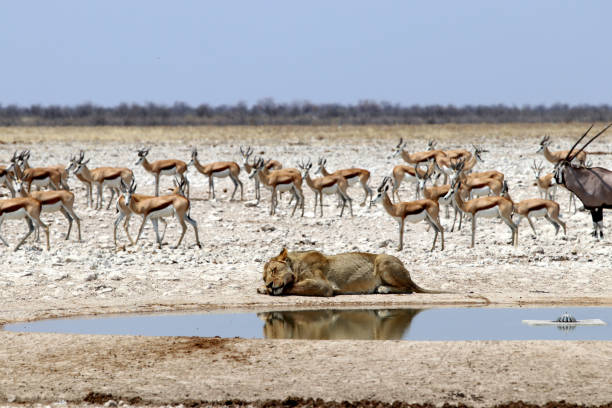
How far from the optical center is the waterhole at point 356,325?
8477 millimetres

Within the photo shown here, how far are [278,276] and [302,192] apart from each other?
10.7 metres

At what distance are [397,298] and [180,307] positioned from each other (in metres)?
2.46

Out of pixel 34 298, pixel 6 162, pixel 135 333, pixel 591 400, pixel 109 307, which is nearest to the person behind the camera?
pixel 591 400

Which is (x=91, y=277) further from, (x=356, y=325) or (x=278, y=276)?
(x=356, y=325)

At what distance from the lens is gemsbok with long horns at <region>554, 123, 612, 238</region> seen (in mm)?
15727

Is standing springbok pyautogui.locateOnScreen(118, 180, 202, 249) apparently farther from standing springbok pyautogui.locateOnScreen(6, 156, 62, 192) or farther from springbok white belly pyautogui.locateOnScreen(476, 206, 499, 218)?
standing springbok pyautogui.locateOnScreen(6, 156, 62, 192)

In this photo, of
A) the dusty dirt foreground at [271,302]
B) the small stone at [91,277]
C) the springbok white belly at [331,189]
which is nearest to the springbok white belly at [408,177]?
the dusty dirt foreground at [271,302]

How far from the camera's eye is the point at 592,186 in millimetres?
15875

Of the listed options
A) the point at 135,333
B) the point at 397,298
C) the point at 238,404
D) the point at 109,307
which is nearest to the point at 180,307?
the point at 109,307

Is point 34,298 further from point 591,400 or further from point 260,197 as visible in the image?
point 260,197

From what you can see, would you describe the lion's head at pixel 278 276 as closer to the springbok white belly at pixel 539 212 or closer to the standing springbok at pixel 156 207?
the standing springbok at pixel 156 207

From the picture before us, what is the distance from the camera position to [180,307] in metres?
9.95

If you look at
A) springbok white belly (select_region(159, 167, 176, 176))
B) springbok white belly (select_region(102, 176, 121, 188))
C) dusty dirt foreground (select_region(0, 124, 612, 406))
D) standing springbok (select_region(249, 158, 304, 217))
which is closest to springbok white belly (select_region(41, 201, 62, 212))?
dusty dirt foreground (select_region(0, 124, 612, 406))

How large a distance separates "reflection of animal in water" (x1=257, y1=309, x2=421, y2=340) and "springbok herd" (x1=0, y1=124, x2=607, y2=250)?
17.8 ft
